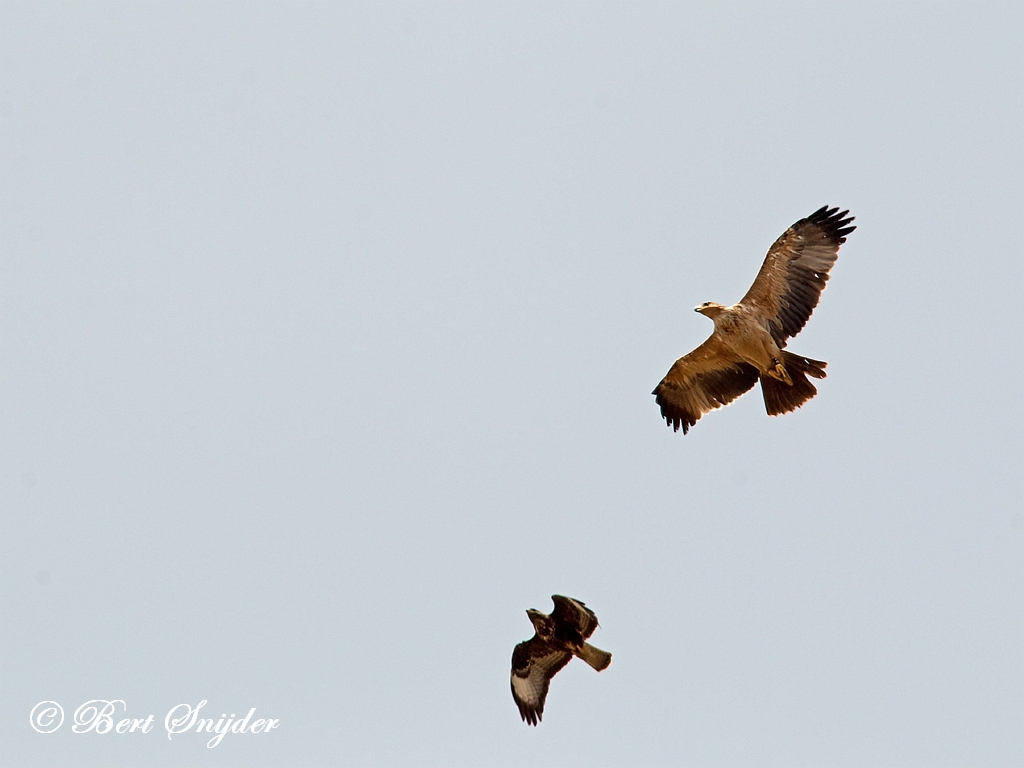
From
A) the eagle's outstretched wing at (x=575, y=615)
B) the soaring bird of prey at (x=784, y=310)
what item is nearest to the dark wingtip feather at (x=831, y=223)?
the soaring bird of prey at (x=784, y=310)

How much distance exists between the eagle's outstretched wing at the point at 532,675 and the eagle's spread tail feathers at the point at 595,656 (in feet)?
1.65

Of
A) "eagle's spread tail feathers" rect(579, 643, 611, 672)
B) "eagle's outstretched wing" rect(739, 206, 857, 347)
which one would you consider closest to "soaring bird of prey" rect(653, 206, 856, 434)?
"eagle's outstretched wing" rect(739, 206, 857, 347)

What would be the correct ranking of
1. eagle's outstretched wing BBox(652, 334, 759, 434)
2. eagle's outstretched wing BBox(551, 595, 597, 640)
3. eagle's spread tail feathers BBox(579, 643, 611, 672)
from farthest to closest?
1. eagle's outstretched wing BBox(652, 334, 759, 434)
2. eagle's spread tail feathers BBox(579, 643, 611, 672)
3. eagle's outstretched wing BBox(551, 595, 597, 640)

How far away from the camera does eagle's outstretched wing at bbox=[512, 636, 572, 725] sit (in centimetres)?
1344

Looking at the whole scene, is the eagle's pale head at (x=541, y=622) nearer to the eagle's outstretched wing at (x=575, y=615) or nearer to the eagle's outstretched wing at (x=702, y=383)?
the eagle's outstretched wing at (x=575, y=615)

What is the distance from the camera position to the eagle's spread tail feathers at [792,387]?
14672mm

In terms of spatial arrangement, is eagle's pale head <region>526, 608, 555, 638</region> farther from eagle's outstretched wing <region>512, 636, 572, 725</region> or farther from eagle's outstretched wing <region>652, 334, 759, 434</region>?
eagle's outstretched wing <region>652, 334, 759, 434</region>

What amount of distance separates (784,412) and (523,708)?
15.6 feet

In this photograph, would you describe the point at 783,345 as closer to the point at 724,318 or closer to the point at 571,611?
the point at 724,318

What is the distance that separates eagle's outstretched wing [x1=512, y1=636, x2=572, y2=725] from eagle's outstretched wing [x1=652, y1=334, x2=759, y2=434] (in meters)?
4.20

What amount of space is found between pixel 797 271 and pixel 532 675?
5.78m

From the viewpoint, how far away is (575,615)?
12.4 metres

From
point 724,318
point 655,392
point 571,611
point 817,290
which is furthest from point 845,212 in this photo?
point 571,611

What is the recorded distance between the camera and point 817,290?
14.9 metres
